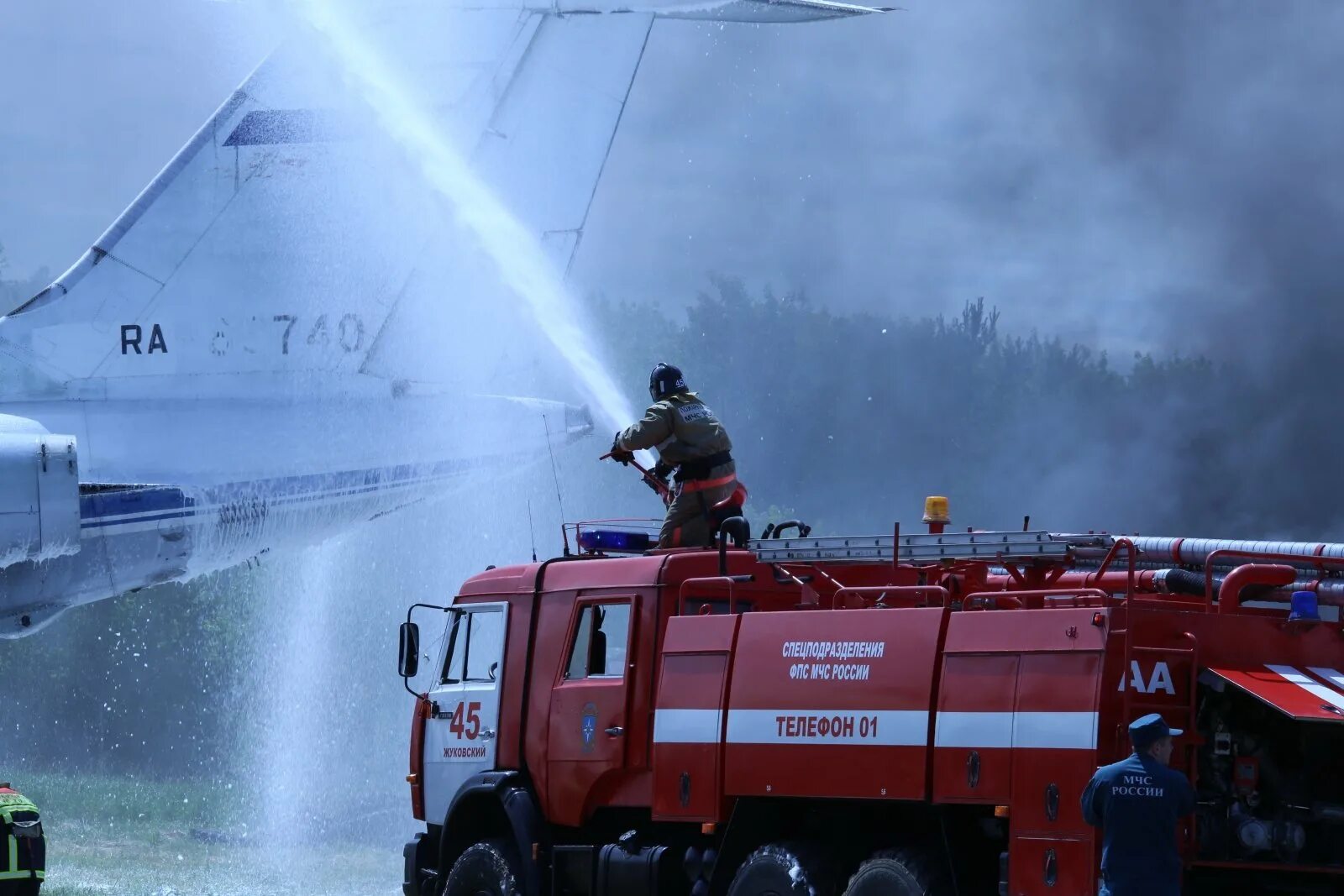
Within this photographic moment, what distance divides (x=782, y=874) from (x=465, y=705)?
3.59 meters

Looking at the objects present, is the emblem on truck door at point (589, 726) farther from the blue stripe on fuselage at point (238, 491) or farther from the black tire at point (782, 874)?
the blue stripe on fuselage at point (238, 491)

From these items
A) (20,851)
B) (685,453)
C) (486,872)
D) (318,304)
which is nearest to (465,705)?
(486,872)

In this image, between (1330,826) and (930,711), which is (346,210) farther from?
(1330,826)

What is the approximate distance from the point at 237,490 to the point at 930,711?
11884mm

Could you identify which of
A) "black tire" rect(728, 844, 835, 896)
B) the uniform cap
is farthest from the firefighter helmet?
the uniform cap

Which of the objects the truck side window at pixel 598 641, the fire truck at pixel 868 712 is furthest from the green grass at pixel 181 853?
the truck side window at pixel 598 641

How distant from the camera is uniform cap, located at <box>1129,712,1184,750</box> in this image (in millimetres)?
8500

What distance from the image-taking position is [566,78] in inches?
888

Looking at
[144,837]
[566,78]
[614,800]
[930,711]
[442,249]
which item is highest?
[566,78]

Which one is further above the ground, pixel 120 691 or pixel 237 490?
pixel 237 490

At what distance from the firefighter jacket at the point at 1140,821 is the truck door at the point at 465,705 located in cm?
554

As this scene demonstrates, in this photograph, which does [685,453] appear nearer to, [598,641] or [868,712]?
[598,641]

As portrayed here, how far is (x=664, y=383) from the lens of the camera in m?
13.8

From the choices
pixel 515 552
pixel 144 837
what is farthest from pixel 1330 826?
pixel 144 837
